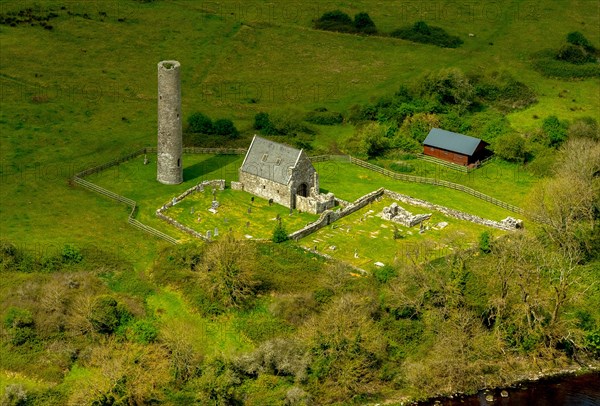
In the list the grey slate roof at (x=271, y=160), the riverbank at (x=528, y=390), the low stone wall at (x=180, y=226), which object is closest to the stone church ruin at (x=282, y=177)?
the grey slate roof at (x=271, y=160)

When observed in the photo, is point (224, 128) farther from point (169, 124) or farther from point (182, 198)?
point (182, 198)

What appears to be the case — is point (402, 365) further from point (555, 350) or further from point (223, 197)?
point (223, 197)

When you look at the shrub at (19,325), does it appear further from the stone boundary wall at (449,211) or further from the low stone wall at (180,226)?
the stone boundary wall at (449,211)

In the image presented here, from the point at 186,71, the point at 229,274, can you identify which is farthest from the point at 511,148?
the point at 186,71

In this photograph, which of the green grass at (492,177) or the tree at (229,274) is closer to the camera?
the tree at (229,274)

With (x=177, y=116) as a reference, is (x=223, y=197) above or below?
below

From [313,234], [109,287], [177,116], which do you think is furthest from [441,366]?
→ [177,116]
